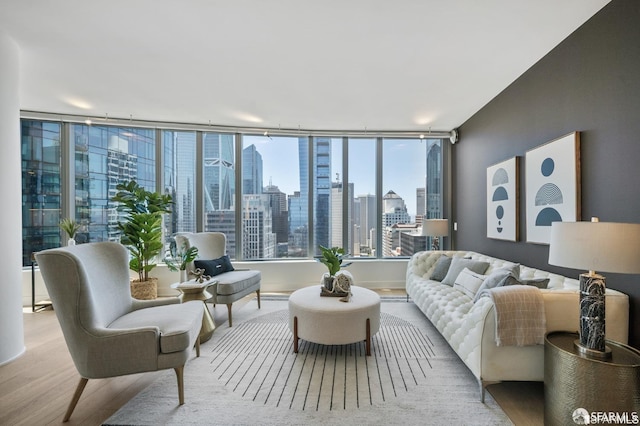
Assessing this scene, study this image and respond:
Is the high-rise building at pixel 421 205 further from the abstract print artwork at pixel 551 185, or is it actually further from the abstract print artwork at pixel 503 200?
the abstract print artwork at pixel 551 185

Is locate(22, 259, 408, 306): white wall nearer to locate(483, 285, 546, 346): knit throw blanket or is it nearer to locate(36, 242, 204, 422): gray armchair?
locate(36, 242, 204, 422): gray armchair

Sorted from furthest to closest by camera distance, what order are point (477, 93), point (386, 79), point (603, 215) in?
point (477, 93) < point (386, 79) < point (603, 215)

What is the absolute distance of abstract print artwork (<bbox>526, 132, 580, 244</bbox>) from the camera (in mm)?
2293

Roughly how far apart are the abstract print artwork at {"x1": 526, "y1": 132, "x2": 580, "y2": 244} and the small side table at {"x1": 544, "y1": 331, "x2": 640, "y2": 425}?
1190 millimetres

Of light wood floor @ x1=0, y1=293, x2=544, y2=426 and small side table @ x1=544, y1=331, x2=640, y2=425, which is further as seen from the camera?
light wood floor @ x1=0, y1=293, x2=544, y2=426

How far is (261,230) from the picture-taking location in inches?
195

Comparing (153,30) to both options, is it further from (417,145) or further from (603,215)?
(417,145)

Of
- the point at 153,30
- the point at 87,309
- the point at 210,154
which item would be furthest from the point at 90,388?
the point at 210,154

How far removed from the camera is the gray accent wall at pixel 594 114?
1863 mm

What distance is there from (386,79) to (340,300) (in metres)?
2.35

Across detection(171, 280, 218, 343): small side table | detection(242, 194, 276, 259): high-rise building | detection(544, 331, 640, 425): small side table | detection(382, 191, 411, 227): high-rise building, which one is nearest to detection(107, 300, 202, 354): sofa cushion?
detection(171, 280, 218, 343): small side table

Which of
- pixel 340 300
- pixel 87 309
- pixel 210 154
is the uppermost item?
pixel 210 154

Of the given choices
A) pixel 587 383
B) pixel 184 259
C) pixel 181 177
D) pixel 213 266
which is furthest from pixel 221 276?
pixel 587 383

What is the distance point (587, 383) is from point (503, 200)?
227 cm
